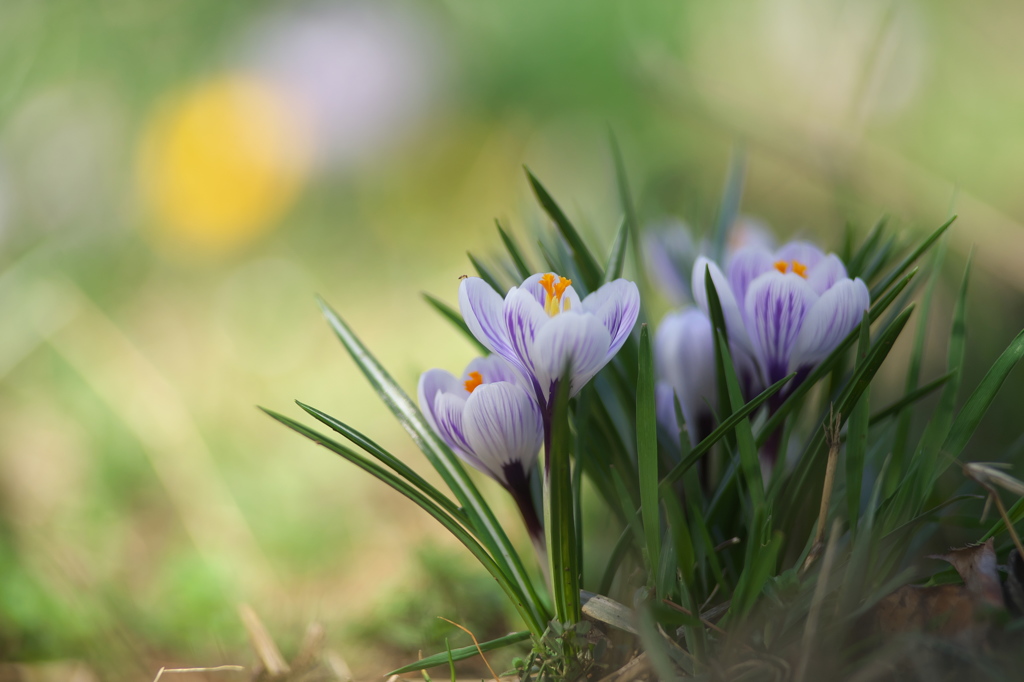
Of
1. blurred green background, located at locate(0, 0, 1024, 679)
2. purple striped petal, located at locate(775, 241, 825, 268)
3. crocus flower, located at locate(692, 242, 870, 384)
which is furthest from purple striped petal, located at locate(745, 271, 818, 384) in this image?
blurred green background, located at locate(0, 0, 1024, 679)

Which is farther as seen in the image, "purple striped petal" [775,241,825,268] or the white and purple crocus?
"purple striped petal" [775,241,825,268]

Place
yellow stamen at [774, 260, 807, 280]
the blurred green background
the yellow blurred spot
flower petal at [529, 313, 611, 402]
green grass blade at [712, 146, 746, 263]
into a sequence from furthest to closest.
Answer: the yellow blurred spot, the blurred green background, green grass blade at [712, 146, 746, 263], yellow stamen at [774, 260, 807, 280], flower petal at [529, 313, 611, 402]

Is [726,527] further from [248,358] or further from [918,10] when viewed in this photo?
[918,10]

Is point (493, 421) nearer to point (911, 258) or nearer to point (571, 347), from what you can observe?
point (571, 347)

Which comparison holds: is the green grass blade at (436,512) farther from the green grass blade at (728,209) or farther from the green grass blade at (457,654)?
the green grass blade at (728,209)

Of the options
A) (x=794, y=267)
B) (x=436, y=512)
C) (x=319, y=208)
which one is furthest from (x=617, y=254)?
(x=319, y=208)

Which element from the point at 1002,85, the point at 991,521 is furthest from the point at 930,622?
the point at 1002,85

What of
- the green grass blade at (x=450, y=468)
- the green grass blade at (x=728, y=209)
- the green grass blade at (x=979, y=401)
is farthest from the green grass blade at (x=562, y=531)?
the green grass blade at (x=728, y=209)

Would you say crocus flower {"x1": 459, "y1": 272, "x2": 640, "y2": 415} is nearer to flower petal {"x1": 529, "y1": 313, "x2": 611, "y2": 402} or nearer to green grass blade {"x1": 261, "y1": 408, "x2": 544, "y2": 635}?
flower petal {"x1": 529, "y1": 313, "x2": 611, "y2": 402}
